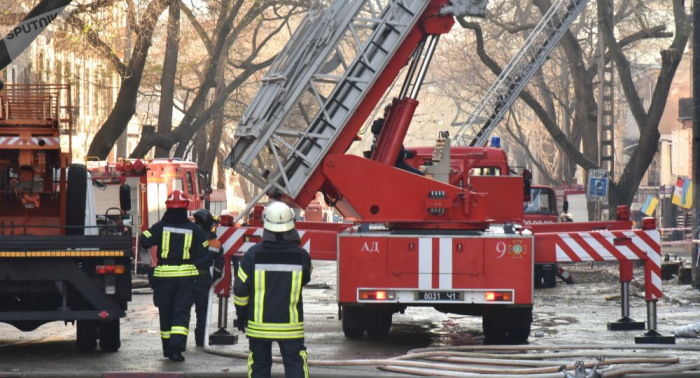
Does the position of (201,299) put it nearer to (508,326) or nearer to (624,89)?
(508,326)

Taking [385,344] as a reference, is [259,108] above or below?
above

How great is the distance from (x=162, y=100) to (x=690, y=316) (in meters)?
19.2

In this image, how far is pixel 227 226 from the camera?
1380cm

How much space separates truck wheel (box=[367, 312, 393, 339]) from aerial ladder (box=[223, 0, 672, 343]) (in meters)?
0.25

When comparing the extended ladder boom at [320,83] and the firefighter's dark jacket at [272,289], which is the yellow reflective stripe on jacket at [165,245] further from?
the firefighter's dark jacket at [272,289]

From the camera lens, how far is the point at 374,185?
13273mm

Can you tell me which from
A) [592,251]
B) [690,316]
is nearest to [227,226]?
[592,251]

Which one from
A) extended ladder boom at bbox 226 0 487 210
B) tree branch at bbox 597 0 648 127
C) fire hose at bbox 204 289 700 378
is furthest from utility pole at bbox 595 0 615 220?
fire hose at bbox 204 289 700 378

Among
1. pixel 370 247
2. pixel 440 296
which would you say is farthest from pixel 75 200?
pixel 440 296

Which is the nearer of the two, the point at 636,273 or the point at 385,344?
the point at 385,344

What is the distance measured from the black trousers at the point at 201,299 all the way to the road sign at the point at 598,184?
17.9 m

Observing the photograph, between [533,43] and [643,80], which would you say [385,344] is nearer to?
[533,43]

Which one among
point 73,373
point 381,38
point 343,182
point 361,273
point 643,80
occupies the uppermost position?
point 643,80

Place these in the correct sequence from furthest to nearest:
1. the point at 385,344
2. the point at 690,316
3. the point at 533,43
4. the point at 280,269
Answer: the point at 533,43
the point at 690,316
the point at 385,344
the point at 280,269
